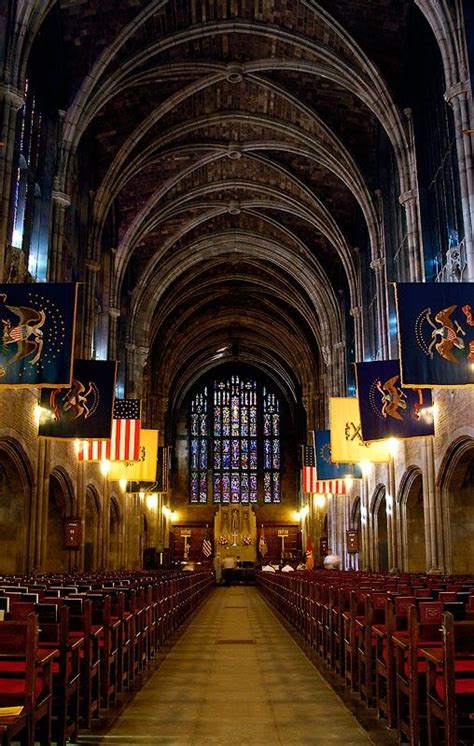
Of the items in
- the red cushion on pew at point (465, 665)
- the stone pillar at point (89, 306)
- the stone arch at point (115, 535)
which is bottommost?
the red cushion on pew at point (465, 665)

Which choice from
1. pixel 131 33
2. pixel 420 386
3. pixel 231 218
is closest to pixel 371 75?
pixel 131 33

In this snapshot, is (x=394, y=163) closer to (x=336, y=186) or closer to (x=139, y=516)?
(x=336, y=186)

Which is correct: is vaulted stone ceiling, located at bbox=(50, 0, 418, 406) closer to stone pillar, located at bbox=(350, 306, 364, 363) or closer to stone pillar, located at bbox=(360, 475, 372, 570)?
stone pillar, located at bbox=(350, 306, 364, 363)

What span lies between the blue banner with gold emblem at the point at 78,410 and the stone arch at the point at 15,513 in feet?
3.63

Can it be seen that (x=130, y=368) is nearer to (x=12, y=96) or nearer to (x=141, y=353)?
(x=141, y=353)

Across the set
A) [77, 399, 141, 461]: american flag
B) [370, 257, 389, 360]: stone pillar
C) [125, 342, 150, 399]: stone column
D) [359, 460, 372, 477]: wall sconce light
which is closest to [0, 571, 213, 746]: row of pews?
[77, 399, 141, 461]: american flag

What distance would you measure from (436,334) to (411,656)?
8.94m

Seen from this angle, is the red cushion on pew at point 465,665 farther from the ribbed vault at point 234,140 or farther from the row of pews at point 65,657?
the ribbed vault at point 234,140

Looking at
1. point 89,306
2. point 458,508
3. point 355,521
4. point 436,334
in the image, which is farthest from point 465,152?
point 355,521

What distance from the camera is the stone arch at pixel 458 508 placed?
18.8 m

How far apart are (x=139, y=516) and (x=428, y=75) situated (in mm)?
25144

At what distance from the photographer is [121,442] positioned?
23.5 meters

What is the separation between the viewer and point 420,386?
14.0 m

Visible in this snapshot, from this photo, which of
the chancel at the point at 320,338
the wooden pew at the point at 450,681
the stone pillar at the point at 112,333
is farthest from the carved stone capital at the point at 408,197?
the wooden pew at the point at 450,681
